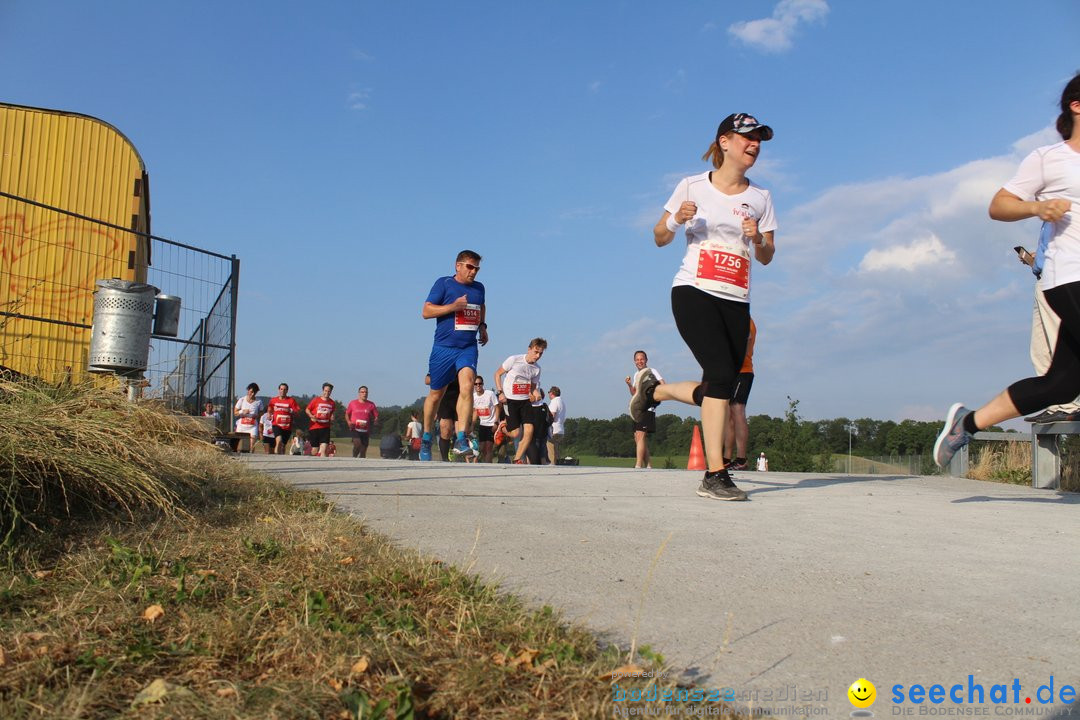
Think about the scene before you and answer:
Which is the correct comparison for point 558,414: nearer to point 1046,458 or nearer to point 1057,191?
point 1046,458

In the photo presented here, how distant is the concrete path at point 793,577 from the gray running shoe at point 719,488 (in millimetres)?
94

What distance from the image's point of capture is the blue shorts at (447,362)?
29.1 feet

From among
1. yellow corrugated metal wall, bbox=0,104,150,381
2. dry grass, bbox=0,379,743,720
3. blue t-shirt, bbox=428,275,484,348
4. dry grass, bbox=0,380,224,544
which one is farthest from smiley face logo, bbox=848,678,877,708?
yellow corrugated metal wall, bbox=0,104,150,381

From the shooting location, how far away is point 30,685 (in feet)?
5.76

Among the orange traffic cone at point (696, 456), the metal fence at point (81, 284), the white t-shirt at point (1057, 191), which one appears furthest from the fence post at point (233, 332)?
the white t-shirt at point (1057, 191)

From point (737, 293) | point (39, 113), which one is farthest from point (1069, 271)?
point (39, 113)

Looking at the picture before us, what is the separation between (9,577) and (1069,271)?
4.61 m

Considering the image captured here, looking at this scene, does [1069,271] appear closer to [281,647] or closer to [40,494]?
[281,647]

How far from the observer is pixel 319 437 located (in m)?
18.4

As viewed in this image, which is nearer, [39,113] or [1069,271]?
[1069,271]

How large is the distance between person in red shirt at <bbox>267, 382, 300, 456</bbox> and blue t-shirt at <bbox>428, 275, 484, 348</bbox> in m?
10.0

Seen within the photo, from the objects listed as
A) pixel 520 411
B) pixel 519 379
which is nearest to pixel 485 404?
pixel 520 411

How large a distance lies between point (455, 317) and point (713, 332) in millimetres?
4185

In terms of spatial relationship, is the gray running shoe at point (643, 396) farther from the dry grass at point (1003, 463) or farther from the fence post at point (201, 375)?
the fence post at point (201, 375)
